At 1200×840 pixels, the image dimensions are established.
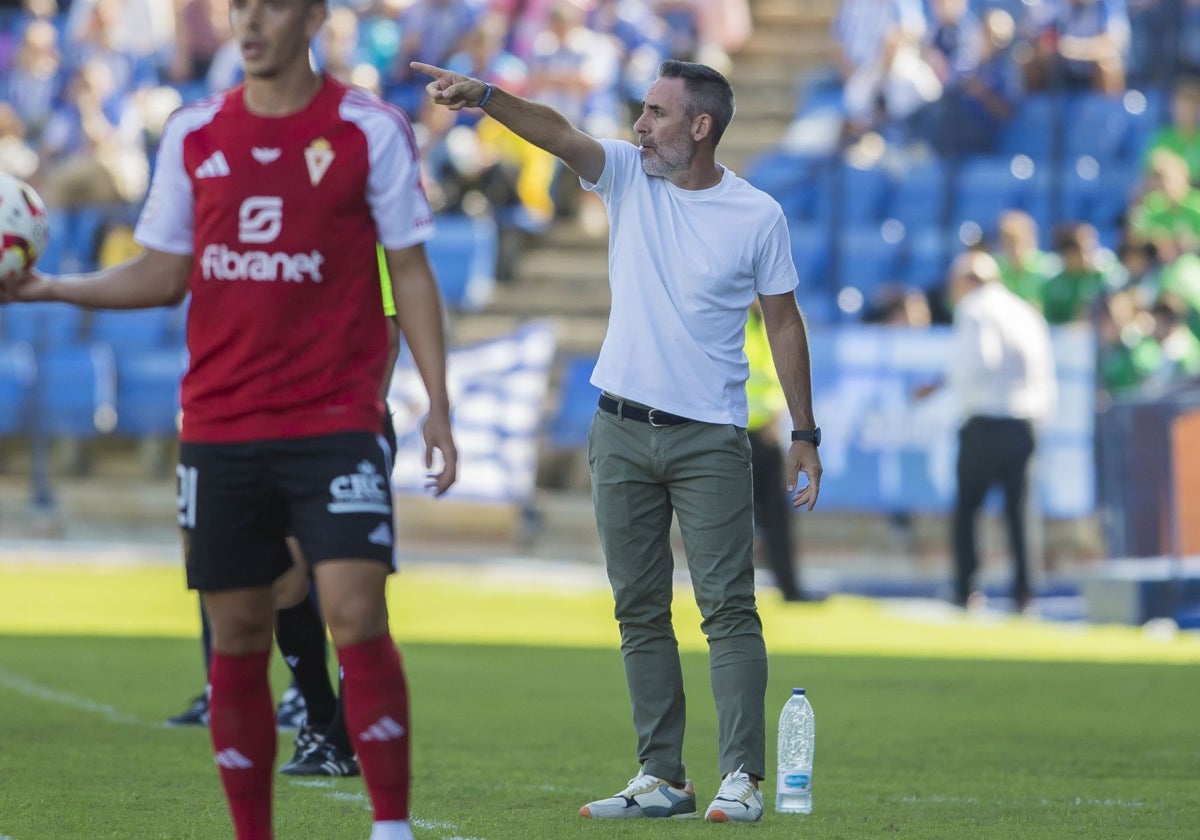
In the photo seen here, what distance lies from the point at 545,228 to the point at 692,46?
9.22ft

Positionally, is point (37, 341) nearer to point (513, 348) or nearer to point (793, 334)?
point (513, 348)

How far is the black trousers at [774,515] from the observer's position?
14641 millimetres

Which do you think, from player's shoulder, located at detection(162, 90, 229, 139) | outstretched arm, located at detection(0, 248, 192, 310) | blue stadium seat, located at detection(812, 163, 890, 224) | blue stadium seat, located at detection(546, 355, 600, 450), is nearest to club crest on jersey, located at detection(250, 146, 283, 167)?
player's shoulder, located at detection(162, 90, 229, 139)

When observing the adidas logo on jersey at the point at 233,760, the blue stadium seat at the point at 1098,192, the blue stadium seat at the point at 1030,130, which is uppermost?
the blue stadium seat at the point at 1030,130

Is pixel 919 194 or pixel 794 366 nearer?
pixel 794 366

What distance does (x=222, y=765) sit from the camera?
4.78 meters

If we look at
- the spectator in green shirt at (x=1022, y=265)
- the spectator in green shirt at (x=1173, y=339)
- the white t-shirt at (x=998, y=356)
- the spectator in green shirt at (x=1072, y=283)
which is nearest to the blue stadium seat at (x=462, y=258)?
the spectator in green shirt at (x=1022, y=265)

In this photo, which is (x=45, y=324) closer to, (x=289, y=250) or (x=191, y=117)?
(x=191, y=117)

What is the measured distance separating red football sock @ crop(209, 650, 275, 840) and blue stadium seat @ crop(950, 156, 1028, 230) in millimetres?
14880

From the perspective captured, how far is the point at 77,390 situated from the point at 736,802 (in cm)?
1433

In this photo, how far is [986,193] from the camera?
1911 cm

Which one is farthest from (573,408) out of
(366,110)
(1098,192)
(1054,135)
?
(366,110)

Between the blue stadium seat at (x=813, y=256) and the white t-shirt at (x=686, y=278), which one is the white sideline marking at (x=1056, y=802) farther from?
the blue stadium seat at (x=813, y=256)

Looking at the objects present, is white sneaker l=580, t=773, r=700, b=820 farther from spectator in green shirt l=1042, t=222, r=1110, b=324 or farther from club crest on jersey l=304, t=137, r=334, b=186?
spectator in green shirt l=1042, t=222, r=1110, b=324
